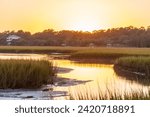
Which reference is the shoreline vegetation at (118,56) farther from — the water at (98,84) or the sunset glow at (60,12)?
the sunset glow at (60,12)

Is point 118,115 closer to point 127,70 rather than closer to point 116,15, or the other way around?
point 116,15

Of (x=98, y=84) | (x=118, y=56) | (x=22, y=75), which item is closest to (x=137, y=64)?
(x=22, y=75)

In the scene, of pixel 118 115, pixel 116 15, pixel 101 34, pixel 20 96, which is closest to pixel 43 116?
pixel 118 115

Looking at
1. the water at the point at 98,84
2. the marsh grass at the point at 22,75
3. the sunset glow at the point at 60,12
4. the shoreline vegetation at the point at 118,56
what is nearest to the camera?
the water at the point at 98,84

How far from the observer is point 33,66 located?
55.9ft

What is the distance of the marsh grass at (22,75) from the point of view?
1538 centimetres

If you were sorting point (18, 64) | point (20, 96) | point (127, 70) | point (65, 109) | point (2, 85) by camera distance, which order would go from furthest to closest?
point (127, 70) < point (18, 64) < point (2, 85) < point (20, 96) < point (65, 109)

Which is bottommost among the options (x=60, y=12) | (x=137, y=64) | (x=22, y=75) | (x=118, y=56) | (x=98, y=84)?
(x=118, y=56)

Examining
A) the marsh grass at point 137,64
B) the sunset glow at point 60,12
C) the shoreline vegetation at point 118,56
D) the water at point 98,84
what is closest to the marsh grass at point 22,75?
the water at point 98,84

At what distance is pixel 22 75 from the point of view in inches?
623

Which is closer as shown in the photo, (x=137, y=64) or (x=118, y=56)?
(x=137, y=64)

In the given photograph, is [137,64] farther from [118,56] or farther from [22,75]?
[118,56]

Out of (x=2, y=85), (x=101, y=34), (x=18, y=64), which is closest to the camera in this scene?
(x=2, y=85)

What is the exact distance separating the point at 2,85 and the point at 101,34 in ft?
109
